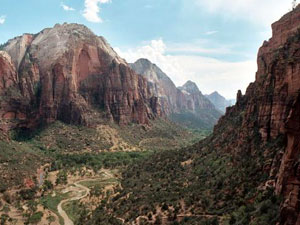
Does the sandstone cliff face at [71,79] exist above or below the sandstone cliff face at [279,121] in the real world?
above

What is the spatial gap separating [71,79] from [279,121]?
3892 inches

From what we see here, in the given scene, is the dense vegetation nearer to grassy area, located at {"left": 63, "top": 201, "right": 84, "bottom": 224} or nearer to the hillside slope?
the hillside slope

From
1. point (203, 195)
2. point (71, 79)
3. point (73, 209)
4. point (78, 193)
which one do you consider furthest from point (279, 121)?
point (71, 79)

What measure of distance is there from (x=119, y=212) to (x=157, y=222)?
960cm

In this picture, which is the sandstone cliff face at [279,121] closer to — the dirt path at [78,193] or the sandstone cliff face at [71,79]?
the dirt path at [78,193]

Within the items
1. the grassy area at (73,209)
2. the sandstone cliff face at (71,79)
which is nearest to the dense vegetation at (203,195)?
the grassy area at (73,209)

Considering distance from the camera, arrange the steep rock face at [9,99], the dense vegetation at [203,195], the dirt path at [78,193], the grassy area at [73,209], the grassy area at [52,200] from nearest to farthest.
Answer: the dense vegetation at [203,195], the dirt path at [78,193], the grassy area at [73,209], the grassy area at [52,200], the steep rock face at [9,99]

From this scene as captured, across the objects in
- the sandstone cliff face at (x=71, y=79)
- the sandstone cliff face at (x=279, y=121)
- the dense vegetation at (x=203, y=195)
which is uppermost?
the sandstone cliff face at (x=71, y=79)

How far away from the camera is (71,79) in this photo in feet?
405

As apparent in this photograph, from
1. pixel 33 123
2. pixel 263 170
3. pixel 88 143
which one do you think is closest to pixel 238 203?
pixel 263 170

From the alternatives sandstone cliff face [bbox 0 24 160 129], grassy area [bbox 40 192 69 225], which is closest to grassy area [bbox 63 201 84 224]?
grassy area [bbox 40 192 69 225]

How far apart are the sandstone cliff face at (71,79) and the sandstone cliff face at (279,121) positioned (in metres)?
76.3

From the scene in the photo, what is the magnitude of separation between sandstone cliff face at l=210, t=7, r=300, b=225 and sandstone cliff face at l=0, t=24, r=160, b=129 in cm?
7627

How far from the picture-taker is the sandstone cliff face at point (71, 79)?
395 ft
